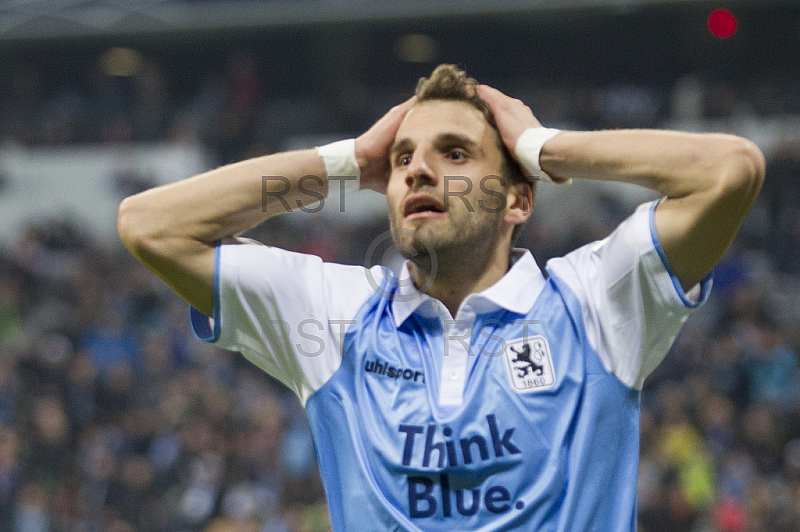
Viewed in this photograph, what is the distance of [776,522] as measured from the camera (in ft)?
25.9

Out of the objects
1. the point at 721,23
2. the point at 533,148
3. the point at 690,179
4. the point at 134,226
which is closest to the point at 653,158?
the point at 690,179

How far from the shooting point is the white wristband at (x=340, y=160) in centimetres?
299

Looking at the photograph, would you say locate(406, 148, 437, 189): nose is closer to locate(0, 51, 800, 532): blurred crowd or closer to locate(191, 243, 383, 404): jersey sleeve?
locate(191, 243, 383, 404): jersey sleeve

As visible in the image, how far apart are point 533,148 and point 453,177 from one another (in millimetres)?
263

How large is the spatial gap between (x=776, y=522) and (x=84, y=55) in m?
11.7

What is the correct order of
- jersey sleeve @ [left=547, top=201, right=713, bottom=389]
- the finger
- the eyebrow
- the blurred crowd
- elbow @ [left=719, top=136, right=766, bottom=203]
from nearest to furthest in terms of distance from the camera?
elbow @ [left=719, top=136, right=766, bottom=203] → jersey sleeve @ [left=547, top=201, right=713, bottom=389] → the eyebrow → the finger → the blurred crowd

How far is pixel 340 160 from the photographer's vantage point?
2.99 meters

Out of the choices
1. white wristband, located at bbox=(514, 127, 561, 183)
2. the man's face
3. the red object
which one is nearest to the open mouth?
the man's face

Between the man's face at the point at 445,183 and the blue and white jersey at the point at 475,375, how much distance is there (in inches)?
7.0

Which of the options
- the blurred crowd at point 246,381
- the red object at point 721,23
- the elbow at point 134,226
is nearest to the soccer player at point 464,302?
the elbow at point 134,226

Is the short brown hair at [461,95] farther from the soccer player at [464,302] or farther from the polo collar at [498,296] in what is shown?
the polo collar at [498,296]

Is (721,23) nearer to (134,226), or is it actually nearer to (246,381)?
(246,381)

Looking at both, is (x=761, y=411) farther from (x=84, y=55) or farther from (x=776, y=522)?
(x=84, y=55)

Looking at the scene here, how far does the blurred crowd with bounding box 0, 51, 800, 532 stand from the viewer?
8.67 metres
